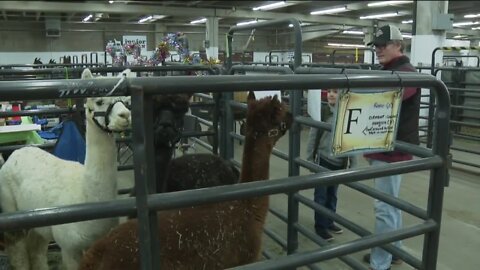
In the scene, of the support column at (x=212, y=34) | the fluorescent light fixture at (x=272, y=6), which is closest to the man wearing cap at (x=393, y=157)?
the fluorescent light fixture at (x=272, y=6)

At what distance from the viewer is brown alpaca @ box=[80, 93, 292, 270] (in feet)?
5.31

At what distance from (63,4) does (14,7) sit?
158 cm

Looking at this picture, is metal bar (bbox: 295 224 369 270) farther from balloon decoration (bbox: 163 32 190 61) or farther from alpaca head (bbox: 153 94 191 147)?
balloon decoration (bbox: 163 32 190 61)

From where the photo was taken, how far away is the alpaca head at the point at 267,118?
6.52 feet

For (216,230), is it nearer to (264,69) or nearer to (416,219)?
(264,69)

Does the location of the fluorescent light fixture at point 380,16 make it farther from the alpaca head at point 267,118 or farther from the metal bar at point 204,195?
the metal bar at point 204,195

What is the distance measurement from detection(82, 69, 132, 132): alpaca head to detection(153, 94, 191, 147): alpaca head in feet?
1.54

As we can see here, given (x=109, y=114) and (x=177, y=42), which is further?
(x=177, y=42)

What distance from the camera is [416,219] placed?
429 cm

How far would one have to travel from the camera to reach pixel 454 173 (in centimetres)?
618

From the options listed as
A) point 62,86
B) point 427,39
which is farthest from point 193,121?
point 427,39

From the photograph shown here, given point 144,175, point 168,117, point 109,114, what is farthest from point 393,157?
point 144,175

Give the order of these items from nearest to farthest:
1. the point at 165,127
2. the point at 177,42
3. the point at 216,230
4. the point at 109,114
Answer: the point at 216,230 → the point at 109,114 → the point at 165,127 → the point at 177,42

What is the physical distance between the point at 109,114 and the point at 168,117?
0.66 metres
